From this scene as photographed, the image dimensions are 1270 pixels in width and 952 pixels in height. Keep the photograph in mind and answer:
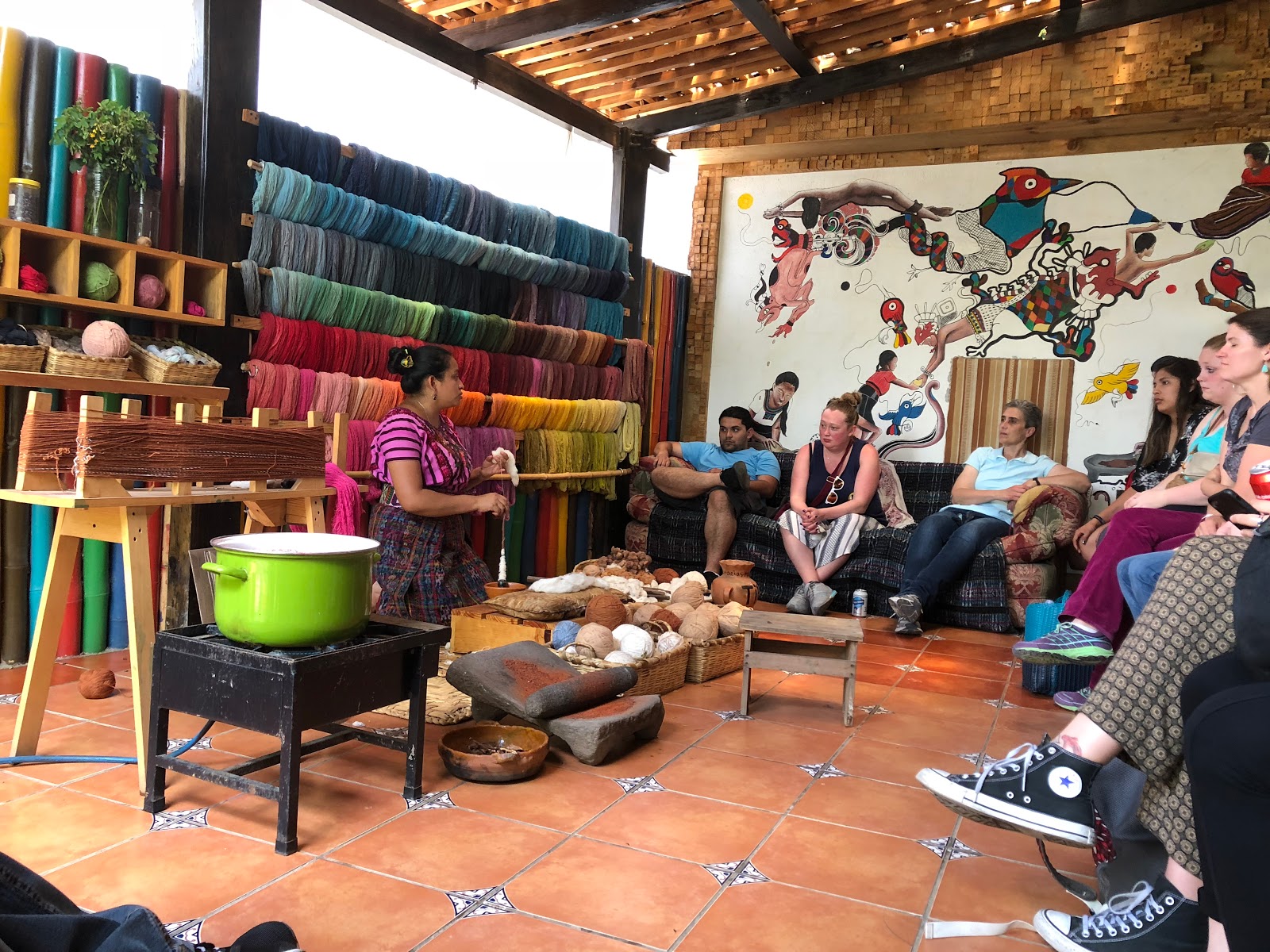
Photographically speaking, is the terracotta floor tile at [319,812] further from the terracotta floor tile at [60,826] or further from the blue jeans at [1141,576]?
the blue jeans at [1141,576]

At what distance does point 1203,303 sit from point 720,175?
3.77 m

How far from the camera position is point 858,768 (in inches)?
128

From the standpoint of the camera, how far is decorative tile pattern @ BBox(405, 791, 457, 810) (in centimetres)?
270

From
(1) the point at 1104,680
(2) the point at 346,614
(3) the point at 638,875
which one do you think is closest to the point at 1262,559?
(1) the point at 1104,680

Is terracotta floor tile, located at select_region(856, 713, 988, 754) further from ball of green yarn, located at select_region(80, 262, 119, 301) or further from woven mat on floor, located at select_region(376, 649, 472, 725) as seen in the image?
ball of green yarn, located at select_region(80, 262, 119, 301)

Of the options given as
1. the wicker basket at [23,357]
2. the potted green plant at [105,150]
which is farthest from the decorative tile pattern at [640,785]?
the potted green plant at [105,150]

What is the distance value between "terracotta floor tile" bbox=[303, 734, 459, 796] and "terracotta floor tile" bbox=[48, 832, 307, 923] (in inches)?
19.5

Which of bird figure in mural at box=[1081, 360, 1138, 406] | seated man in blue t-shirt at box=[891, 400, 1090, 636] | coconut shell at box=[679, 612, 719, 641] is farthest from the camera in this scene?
bird figure in mural at box=[1081, 360, 1138, 406]

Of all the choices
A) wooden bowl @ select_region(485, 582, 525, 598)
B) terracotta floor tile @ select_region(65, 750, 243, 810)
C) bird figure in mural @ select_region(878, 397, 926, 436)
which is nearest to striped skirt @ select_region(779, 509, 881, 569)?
bird figure in mural @ select_region(878, 397, 926, 436)

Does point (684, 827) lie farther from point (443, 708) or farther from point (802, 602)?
point (802, 602)

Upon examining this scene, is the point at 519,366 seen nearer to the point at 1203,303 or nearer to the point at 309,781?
the point at 309,781

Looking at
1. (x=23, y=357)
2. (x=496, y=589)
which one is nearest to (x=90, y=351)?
(x=23, y=357)

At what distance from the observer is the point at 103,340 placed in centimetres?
375

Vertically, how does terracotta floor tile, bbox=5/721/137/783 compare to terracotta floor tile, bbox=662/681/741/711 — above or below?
above
